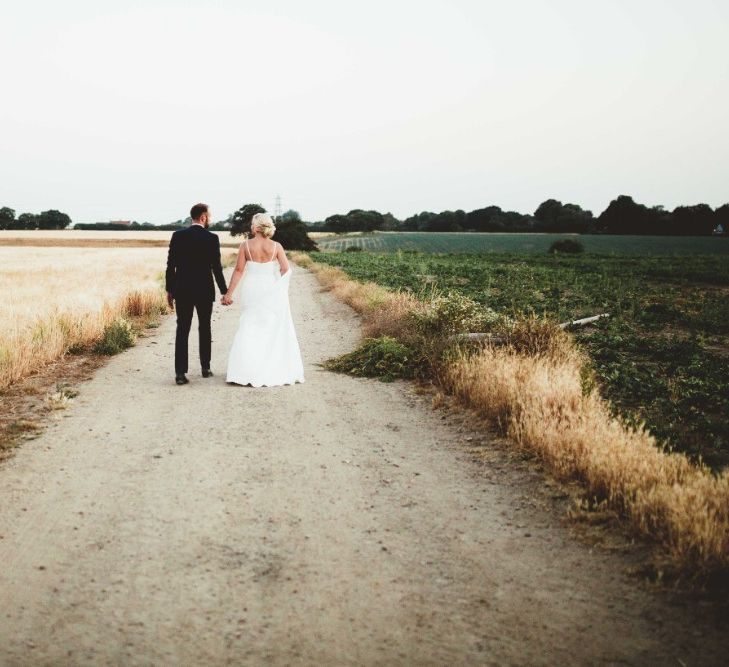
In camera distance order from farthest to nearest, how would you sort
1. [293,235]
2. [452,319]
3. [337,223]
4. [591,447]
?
[337,223] < [293,235] < [452,319] < [591,447]

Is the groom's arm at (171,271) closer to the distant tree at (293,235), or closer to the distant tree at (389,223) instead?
the distant tree at (293,235)

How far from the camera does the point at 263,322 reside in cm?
886

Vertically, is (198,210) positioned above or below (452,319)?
above

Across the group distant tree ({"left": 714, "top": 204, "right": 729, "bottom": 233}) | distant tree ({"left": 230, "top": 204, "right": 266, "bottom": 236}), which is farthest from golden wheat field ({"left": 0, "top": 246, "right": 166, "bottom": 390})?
distant tree ({"left": 714, "top": 204, "right": 729, "bottom": 233})

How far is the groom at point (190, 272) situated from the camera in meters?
8.73

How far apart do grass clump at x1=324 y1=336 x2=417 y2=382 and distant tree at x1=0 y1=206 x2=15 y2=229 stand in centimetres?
13921

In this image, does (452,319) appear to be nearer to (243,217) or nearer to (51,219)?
(243,217)

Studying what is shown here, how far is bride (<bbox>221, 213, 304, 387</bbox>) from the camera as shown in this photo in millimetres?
8719

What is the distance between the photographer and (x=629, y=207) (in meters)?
124

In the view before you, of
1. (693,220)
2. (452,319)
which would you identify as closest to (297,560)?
(452,319)

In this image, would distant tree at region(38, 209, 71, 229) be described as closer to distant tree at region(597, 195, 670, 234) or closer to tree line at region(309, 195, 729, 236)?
tree line at region(309, 195, 729, 236)

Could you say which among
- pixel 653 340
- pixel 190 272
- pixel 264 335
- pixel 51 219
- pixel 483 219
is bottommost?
pixel 653 340

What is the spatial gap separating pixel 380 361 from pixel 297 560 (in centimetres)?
592

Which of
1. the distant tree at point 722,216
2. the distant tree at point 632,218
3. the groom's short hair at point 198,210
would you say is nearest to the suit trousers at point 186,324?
the groom's short hair at point 198,210
